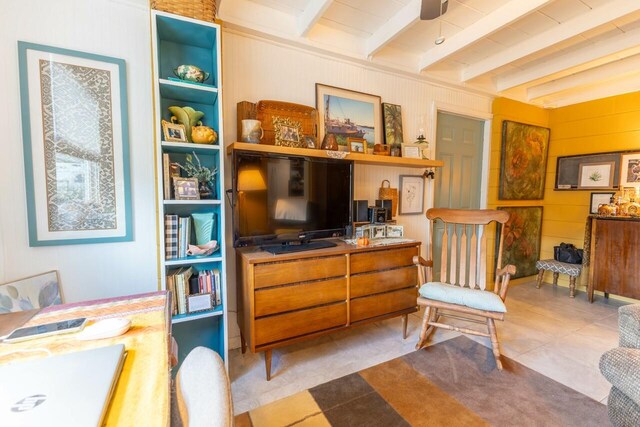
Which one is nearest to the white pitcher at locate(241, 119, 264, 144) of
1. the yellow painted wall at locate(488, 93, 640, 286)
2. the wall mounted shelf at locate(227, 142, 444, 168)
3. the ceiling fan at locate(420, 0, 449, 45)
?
the wall mounted shelf at locate(227, 142, 444, 168)

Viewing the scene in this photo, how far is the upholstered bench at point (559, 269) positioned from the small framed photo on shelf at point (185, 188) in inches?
163

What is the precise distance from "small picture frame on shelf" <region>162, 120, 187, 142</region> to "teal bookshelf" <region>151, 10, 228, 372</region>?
0.13ft

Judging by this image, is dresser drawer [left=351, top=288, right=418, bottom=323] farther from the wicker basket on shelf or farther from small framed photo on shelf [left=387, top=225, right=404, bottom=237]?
the wicker basket on shelf

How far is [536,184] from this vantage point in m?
3.73

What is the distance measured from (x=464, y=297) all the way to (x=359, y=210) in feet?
3.39

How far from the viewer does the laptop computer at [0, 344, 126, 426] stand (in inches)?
18.9

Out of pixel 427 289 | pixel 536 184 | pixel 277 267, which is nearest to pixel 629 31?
pixel 536 184

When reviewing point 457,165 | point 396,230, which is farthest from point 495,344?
point 457,165

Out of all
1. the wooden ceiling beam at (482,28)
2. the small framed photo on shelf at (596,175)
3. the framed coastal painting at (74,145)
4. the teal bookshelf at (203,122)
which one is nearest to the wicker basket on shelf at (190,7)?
the teal bookshelf at (203,122)

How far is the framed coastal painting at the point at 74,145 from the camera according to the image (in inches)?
60.7

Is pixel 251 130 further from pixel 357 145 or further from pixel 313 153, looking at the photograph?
pixel 357 145

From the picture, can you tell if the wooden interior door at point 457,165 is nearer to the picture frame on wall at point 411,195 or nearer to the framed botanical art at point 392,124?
the picture frame on wall at point 411,195

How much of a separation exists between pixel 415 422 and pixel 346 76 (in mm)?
2613

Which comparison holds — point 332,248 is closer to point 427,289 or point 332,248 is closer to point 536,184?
point 427,289
